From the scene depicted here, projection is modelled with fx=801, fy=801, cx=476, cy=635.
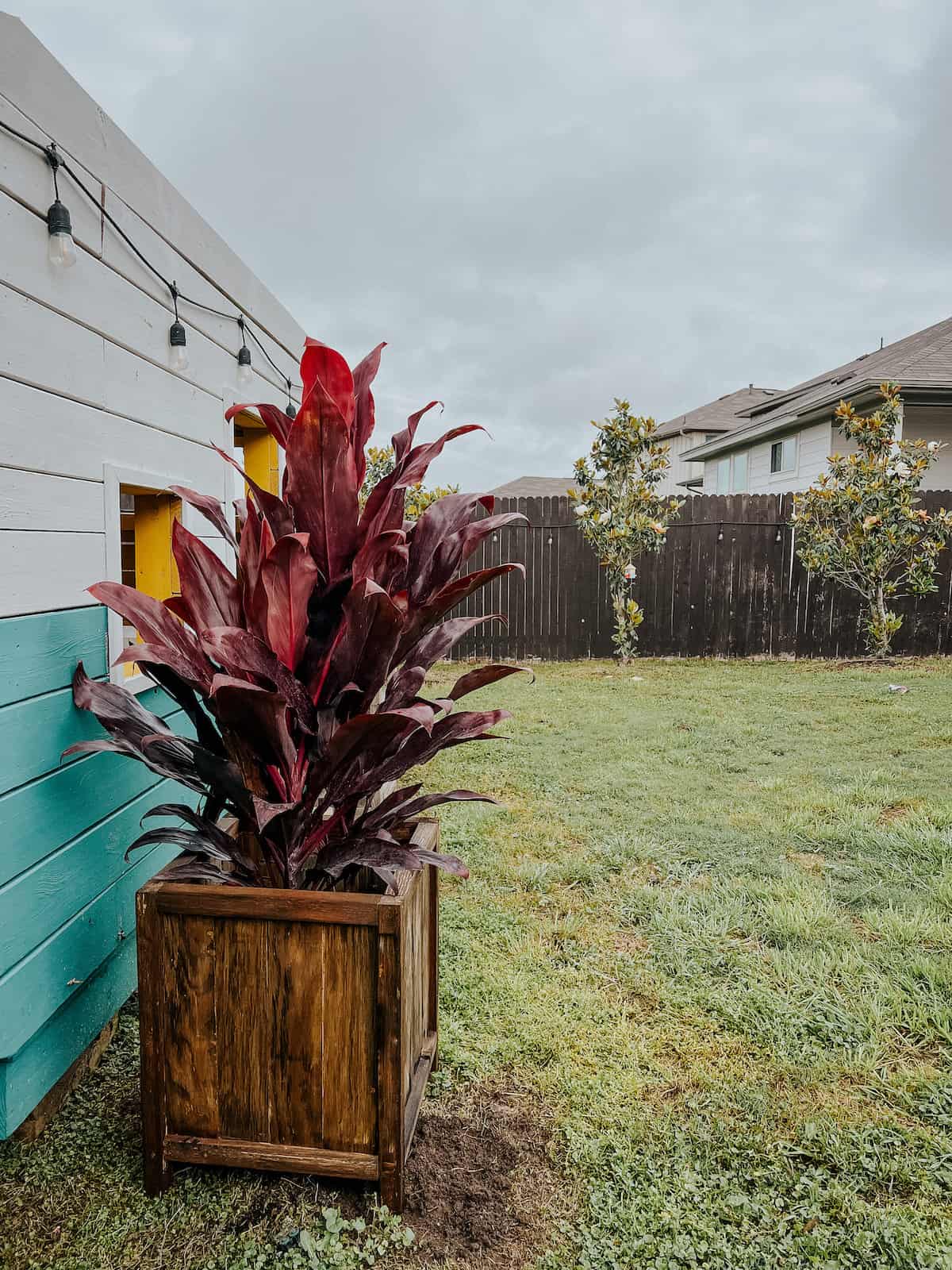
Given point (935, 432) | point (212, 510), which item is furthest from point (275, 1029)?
point (935, 432)

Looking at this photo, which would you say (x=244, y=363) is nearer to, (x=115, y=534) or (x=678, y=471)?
(x=115, y=534)

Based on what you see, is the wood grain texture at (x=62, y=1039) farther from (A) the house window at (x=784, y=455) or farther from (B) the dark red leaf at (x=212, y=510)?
(A) the house window at (x=784, y=455)

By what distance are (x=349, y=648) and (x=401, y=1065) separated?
2.40 ft

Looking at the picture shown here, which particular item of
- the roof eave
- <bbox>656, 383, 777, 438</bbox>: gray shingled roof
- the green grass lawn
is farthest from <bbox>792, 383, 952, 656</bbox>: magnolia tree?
<bbox>656, 383, 777, 438</bbox>: gray shingled roof

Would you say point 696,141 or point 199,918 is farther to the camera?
point 696,141

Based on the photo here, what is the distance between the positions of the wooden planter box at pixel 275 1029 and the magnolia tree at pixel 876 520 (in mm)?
7690

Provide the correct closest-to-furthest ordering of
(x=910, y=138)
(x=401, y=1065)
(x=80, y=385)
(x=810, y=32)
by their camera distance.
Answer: (x=401, y=1065) < (x=80, y=385) < (x=810, y=32) < (x=910, y=138)

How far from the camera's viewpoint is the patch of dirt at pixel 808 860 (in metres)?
3.05

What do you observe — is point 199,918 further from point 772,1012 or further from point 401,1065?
point 772,1012

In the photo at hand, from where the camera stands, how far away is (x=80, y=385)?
178cm

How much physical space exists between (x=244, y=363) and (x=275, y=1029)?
2.26 m

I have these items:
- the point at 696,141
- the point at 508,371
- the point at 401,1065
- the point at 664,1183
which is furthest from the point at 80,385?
the point at 508,371

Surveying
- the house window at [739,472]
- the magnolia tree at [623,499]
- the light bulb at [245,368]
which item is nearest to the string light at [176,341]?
the light bulb at [245,368]

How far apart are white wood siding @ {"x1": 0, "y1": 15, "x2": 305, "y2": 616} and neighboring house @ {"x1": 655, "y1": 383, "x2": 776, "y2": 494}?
Result: 735 inches
